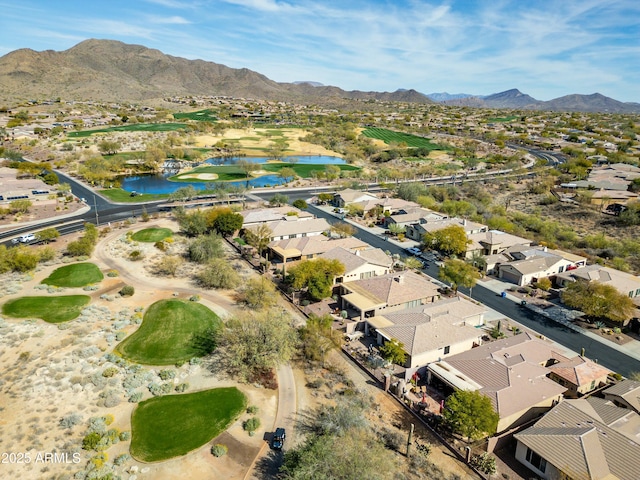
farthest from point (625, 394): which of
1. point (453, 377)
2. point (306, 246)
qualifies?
point (306, 246)

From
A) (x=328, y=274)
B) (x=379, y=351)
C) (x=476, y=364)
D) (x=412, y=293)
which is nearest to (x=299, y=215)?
(x=328, y=274)

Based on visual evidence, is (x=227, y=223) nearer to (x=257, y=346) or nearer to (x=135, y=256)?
(x=135, y=256)

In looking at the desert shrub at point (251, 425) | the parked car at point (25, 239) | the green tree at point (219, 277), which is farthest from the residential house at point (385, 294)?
the parked car at point (25, 239)

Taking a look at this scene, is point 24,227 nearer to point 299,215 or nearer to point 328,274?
point 299,215

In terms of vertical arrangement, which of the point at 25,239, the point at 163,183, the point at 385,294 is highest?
the point at 385,294

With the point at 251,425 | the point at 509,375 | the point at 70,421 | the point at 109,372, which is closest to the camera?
the point at 70,421

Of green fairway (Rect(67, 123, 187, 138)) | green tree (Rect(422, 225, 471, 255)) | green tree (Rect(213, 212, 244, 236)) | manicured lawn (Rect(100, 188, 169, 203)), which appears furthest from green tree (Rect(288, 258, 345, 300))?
green fairway (Rect(67, 123, 187, 138))

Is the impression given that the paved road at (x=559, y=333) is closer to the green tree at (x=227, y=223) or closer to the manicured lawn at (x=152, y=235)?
the green tree at (x=227, y=223)
